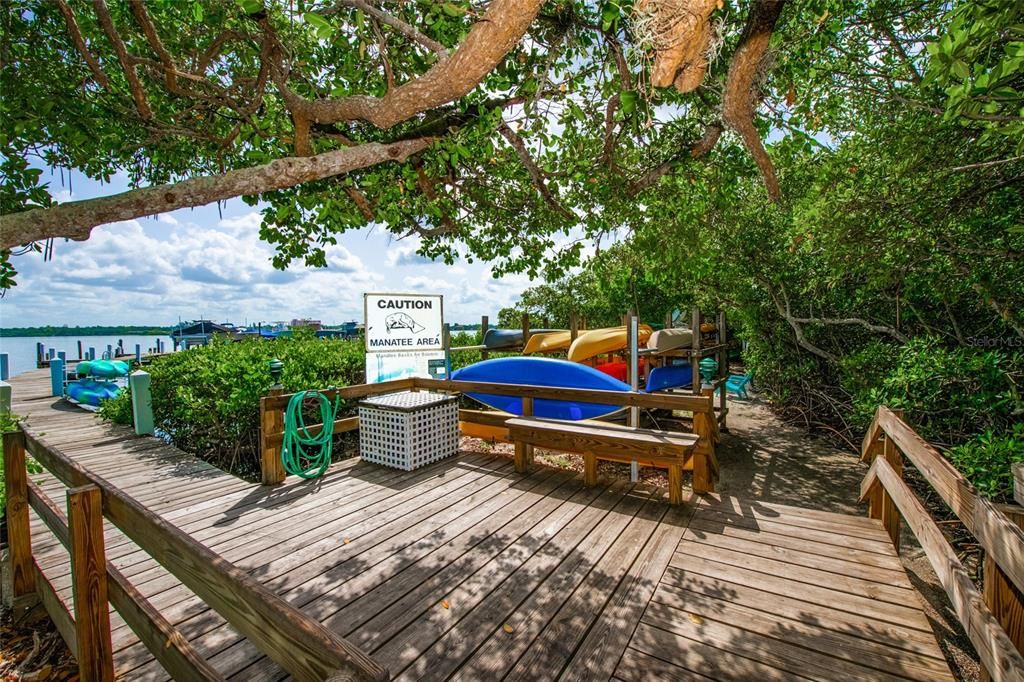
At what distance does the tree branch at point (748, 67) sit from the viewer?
2.78 m

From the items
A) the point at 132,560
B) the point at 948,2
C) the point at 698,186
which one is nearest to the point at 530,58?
the point at 698,186

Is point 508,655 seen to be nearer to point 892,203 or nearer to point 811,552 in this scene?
point 811,552

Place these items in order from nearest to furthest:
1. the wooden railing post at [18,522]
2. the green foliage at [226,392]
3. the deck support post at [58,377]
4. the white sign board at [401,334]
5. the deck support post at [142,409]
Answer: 1. the wooden railing post at [18,522]
2. the green foliage at [226,392]
3. the white sign board at [401,334]
4. the deck support post at [142,409]
5. the deck support post at [58,377]

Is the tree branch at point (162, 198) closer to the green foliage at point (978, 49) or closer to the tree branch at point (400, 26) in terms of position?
the tree branch at point (400, 26)

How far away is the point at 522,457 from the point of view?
5172mm

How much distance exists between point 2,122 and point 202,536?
352cm

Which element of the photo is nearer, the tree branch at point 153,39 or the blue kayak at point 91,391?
the tree branch at point 153,39

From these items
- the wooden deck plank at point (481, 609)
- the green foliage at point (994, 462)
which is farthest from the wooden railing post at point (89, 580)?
the green foliage at point (994, 462)

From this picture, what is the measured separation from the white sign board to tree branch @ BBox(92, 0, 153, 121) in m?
2.90

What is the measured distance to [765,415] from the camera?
37.3 ft

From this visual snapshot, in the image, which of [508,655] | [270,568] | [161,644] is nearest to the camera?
[161,644]

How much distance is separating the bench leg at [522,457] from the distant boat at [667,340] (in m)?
3.60

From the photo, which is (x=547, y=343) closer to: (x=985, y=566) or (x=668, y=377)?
(x=668, y=377)

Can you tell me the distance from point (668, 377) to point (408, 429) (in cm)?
510
